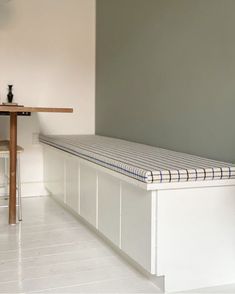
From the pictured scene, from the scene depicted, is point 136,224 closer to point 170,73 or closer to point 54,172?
point 170,73

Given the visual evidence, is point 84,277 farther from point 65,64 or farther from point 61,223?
point 65,64

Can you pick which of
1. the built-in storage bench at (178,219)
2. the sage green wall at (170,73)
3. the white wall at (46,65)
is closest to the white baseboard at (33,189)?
the white wall at (46,65)

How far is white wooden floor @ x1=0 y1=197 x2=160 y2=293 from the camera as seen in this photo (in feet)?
6.55

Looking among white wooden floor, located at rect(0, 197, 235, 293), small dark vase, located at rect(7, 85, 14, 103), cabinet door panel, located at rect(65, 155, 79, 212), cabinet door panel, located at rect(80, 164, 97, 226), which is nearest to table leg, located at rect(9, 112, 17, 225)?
white wooden floor, located at rect(0, 197, 235, 293)

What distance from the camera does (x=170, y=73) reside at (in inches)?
114

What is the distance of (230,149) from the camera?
225 centimetres

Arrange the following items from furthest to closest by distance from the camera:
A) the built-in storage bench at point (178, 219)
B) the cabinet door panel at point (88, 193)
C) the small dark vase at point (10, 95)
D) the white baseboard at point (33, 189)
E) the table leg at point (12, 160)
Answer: the white baseboard at point (33, 189) < the small dark vase at point (10, 95) < the table leg at point (12, 160) < the cabinet door panel at point (88, 193) < the built-in storage bench at point (178, 219)

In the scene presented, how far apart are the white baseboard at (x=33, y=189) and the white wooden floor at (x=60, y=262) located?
2.97 feet

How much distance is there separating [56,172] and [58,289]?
1.84 meters

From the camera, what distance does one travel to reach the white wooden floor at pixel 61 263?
1988 millimetres

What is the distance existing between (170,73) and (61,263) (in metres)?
1.52

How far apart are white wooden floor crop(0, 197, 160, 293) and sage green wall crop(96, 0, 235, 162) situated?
0.87m

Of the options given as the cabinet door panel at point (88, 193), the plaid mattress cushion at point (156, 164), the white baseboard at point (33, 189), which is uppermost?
the plaid mattress cushion at point (156, 164)

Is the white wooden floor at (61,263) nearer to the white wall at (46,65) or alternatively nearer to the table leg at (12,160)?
the table leg at (12,160)
